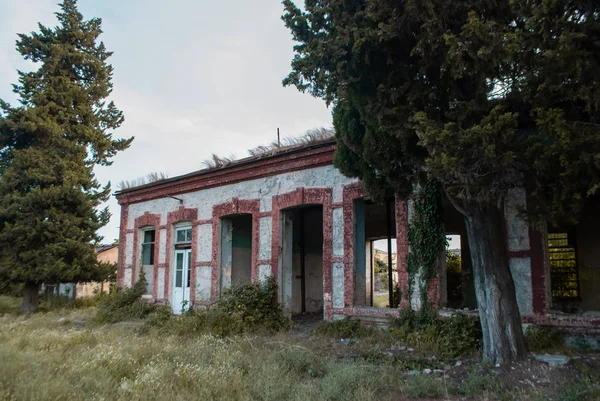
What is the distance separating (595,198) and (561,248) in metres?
2.20

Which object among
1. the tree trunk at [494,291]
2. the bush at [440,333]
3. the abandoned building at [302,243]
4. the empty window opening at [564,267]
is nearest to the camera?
the tree trunk at [494,291]

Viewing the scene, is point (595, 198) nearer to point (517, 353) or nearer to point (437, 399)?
point (517, 353)

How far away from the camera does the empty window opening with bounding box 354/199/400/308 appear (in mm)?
9375

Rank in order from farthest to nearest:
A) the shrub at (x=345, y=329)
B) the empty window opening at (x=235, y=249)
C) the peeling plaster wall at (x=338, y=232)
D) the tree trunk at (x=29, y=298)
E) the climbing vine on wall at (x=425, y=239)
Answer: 1. the tree trunk at (x=29, y=298)
2. the empty window opening at (x=235, y=249)
3. the peeling plaster wall at (x=338, y=232)
4. the shrub at (x=345, y=329)
5. the climbing vine on wall at (x=425, y=239)

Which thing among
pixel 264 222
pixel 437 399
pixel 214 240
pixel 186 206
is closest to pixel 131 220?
pixel 186 206

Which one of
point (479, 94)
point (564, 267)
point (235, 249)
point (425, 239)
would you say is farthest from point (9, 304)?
point (564, 267)

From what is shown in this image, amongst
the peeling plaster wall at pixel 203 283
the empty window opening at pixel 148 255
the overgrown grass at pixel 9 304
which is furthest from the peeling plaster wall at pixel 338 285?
the overgrown grass at pixel 9 304

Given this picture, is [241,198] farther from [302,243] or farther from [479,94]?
[479,94]

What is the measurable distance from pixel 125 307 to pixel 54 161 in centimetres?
638

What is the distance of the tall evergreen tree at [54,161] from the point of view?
14688 millimetres

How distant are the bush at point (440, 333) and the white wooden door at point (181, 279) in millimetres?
7196

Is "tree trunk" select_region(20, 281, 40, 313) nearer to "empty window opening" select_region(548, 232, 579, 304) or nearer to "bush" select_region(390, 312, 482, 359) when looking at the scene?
"bush" select_region(390, 312, 482, 359)

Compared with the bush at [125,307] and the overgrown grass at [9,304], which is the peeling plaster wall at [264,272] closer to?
the bush at [125,307]

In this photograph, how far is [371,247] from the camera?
16.6 m
